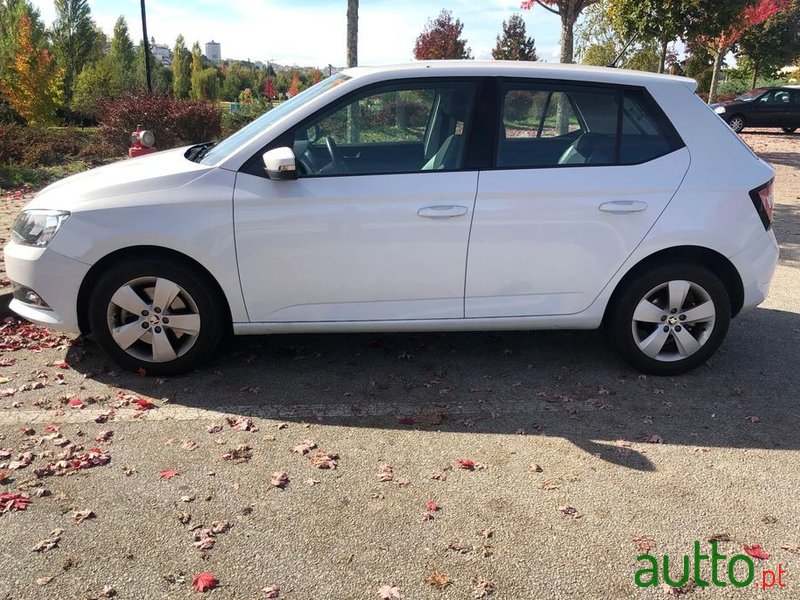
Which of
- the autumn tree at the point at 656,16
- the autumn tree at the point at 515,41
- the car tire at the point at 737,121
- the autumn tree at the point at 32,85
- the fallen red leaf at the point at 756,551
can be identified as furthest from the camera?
the autumn tree at the point at 515,41

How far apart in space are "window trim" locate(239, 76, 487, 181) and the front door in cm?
1

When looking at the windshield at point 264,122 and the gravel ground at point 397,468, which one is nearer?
the gravel ground at point 397,468

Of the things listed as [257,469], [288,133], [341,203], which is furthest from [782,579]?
[288,133]

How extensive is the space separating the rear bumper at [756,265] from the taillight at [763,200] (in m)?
0.10

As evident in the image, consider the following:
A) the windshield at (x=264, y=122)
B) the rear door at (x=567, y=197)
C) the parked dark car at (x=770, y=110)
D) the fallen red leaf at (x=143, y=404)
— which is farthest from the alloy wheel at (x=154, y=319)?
the parked dark car at (x=770, y=110)

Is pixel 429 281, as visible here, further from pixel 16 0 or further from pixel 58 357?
pixel 16 0

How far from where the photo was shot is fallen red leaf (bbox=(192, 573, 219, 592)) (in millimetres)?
2508

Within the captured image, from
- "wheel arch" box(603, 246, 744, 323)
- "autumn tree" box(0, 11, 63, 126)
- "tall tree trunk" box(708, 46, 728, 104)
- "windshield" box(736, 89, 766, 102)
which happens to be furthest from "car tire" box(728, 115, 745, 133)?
"wheel arch" box(603, 246, 744, 323)

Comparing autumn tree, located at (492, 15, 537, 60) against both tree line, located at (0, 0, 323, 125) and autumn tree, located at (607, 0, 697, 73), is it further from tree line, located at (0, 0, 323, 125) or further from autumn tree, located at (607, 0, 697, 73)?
autumn tree, located at (607, 0, 697, 73)

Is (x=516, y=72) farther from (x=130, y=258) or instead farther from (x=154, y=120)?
(x=154, y=120)

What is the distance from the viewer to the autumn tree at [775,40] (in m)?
31.4

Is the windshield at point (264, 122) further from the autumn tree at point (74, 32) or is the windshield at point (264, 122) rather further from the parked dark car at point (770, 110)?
the autumn tree at point (74, 32)

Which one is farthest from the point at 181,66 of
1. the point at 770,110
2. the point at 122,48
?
the point at 770,110

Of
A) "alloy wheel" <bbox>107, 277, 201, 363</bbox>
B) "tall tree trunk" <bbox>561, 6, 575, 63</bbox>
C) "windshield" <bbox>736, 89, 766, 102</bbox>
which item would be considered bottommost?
"alloy wheel" <bbox>107, 277, 201, 363</bbox>
